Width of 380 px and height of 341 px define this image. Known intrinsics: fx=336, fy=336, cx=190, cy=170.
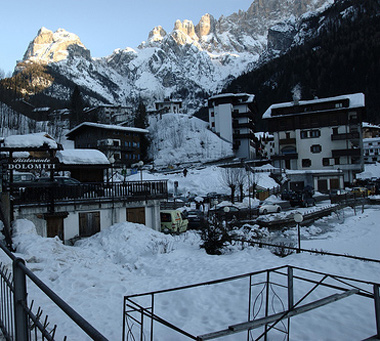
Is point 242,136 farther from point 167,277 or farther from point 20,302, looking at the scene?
point 20,302

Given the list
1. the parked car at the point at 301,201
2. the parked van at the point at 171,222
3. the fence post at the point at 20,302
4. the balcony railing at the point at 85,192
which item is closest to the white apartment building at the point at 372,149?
the parked car at the point at 301,201

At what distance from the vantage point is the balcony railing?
55.8 feet

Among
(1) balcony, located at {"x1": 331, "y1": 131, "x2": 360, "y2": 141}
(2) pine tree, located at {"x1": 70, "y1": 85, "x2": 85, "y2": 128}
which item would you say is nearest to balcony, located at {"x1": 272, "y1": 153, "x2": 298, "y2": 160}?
(1) balcony, located at {"x1": 331, "y1": 131, "x2": 360, "y2": 141}

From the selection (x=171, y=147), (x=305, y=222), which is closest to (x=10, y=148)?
(x=305, y=222)

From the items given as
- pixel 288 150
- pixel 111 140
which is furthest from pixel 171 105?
pixel 288 150

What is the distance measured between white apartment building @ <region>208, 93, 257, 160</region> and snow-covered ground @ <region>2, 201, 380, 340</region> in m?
67.9

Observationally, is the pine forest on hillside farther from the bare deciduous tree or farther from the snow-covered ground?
the snow-covered ground

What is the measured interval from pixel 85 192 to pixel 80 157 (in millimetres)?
4545

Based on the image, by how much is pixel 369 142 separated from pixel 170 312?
373ft

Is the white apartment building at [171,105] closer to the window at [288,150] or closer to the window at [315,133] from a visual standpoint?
the window at [288,150]

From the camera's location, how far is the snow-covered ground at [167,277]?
7.70 meters

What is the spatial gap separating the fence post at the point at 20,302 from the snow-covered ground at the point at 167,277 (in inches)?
144

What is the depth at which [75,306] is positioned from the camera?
855cm

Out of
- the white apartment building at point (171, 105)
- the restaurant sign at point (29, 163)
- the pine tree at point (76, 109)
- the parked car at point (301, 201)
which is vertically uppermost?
the white apartment building at point (171, 105)
